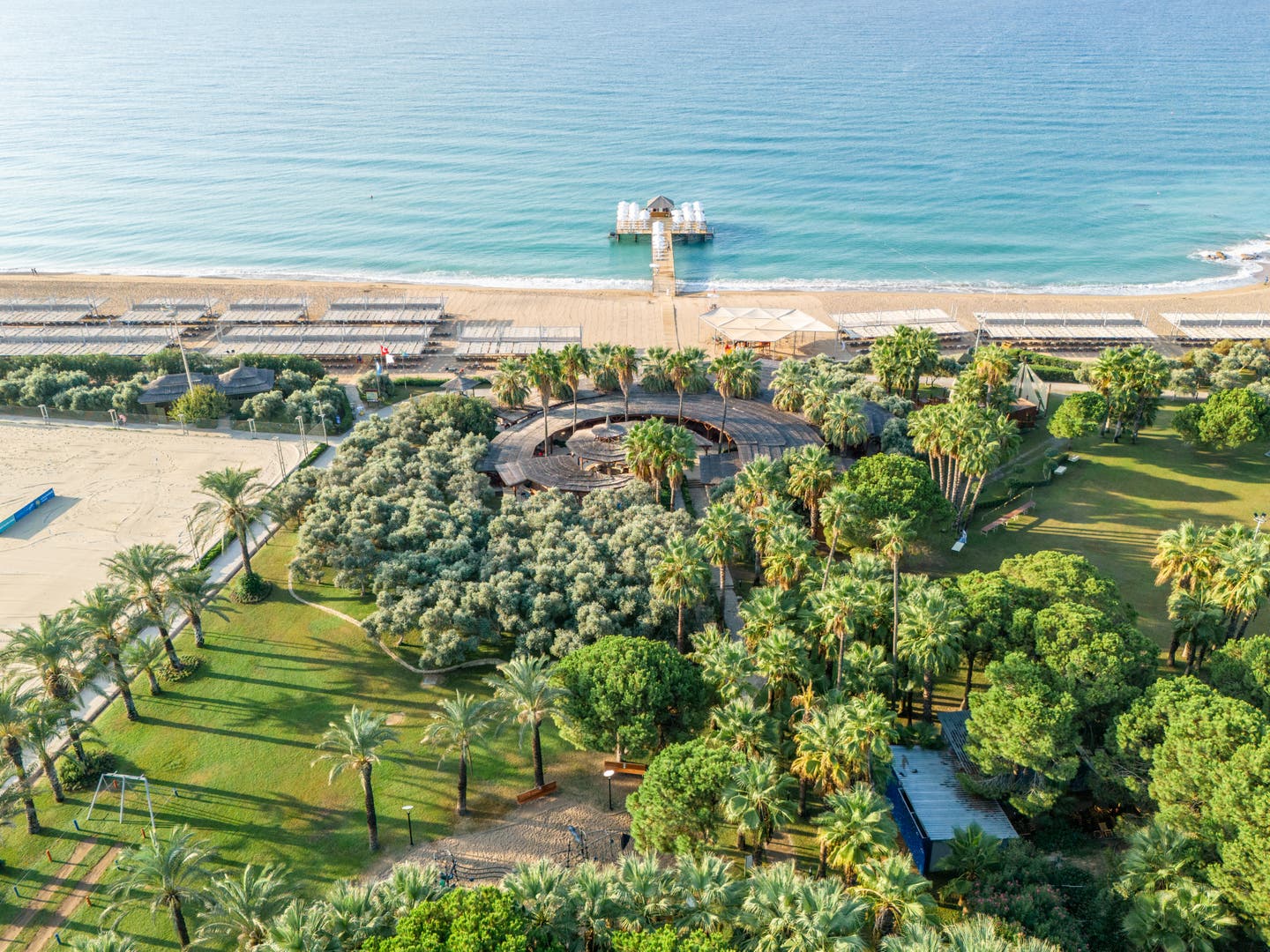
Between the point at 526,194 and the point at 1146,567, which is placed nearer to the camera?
the point at 1146,567

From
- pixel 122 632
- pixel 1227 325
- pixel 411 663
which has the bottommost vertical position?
pixel 411 663

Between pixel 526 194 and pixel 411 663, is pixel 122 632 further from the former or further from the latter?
pixel 526 194

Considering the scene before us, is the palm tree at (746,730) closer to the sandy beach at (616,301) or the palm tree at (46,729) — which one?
the palm tree at (46,729)

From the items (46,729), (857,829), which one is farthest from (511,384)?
(857,829)

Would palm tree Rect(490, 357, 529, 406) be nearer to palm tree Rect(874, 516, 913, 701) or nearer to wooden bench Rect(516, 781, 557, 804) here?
palm tree Rect(874, 516, 913, 701)

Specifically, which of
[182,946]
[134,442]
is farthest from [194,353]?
[182,946]

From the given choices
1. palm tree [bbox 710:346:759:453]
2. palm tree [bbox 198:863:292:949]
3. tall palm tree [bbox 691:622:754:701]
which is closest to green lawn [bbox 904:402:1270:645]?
palm tree [bbox 710:346:759:453]

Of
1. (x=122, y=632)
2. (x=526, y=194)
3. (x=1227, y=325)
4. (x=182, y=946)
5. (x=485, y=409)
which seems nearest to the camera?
(x=182, y=946)
